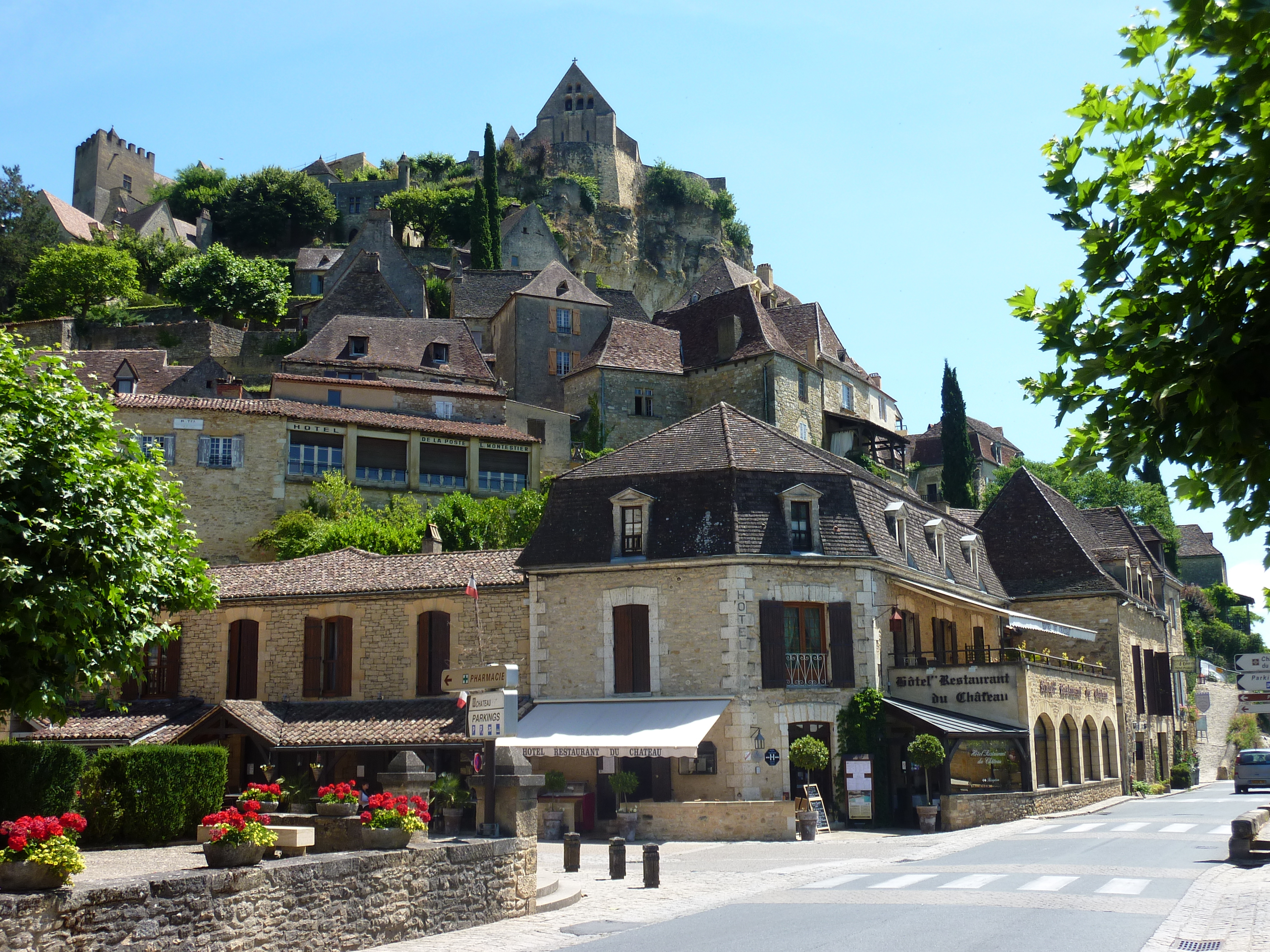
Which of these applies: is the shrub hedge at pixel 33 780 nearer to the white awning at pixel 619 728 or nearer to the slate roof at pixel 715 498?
the white awning at pixel 619 728

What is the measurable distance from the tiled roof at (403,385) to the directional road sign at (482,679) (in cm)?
3494

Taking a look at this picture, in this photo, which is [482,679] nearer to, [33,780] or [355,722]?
[33,780]

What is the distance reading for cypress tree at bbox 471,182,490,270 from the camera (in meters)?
77.6

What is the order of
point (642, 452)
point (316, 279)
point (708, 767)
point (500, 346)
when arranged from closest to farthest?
point (708, 767) < point (642, 452) < point (500, 346) < point (316, 279)

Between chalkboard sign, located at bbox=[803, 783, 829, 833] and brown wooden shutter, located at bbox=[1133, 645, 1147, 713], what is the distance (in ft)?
60.6

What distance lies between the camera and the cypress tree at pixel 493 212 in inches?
3086

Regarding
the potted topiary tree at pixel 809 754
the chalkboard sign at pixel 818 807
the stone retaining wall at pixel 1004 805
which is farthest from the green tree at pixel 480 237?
the chalkboard sign at pixel 818 807

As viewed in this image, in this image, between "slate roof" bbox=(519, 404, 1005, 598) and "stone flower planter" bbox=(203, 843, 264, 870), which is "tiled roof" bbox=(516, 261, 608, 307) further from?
"stone flower planter" bbox=(203, 843, 264, 870)

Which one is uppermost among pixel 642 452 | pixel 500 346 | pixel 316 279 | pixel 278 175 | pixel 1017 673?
pixel 278 175

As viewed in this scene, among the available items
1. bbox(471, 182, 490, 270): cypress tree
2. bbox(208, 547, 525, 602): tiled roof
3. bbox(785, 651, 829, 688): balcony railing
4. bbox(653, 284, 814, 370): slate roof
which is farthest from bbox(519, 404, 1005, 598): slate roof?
bbox(471, 182, 490, 270): cypress tree

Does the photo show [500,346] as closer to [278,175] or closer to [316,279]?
[316,279]

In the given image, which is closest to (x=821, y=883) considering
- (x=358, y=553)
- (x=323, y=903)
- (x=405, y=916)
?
(x=405, y=916)

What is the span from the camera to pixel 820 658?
88.5 feet

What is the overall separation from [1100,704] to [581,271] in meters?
59.1
